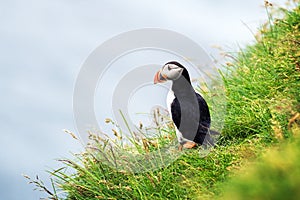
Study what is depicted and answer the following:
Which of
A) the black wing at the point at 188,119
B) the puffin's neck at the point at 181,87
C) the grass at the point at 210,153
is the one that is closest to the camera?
the grass at the point at 210,153

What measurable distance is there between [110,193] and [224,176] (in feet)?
4.30

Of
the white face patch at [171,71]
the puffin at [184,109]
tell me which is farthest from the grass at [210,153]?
the white face patch at [171,71]

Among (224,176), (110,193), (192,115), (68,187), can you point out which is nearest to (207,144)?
(192,115)

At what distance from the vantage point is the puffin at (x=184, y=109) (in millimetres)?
5613

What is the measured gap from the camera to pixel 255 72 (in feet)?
22.2

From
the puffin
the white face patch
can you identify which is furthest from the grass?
the white face patch

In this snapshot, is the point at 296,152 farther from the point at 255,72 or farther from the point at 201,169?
the point at 255,72

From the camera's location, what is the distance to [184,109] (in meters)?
5.58

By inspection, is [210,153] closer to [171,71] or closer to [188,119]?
[188,119]

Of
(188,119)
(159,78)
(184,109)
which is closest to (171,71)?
(159,78)

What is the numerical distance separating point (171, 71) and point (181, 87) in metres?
0.21

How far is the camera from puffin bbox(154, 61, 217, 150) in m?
5.61

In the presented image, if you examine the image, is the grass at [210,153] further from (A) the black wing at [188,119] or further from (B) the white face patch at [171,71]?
(B) the white face patch at [171,71]

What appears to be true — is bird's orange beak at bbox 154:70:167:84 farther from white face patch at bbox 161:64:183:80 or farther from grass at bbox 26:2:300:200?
grass at bbox 26:2:300:200
